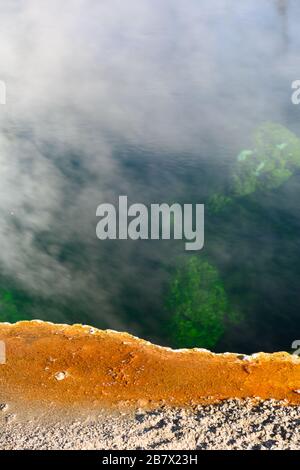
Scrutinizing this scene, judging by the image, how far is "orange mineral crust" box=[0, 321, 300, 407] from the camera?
4590 millimetres

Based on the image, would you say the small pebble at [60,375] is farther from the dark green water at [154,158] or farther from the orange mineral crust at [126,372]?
the dark green water at [154,158]

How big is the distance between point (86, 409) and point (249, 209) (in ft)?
15.7

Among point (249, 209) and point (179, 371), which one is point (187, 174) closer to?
point (249, 209)

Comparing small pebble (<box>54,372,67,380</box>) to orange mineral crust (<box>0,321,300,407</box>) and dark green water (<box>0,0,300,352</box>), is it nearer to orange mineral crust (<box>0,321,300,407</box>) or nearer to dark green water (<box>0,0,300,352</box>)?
orange mineral crust (<box>0,321,300,407</box>)

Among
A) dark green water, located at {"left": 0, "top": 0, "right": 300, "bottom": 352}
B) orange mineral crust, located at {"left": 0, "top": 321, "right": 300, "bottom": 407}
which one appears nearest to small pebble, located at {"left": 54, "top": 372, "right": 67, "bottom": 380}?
orange mineral crust, located at {"left": 0, "top": 321, "right": 300, "bottom": 407}

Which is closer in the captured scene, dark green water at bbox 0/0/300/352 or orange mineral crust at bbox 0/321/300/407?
orange mineral crust at bbox 0/321/300/407

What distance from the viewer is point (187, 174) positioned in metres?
9.20

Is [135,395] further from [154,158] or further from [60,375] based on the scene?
[154,158]

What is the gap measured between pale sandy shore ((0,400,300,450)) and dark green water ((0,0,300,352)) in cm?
139

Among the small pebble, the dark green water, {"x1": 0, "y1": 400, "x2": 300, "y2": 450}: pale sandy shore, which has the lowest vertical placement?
{"x1": 0, "y1": 400, "x2": 300, "y2": 450}: pale sandy shore

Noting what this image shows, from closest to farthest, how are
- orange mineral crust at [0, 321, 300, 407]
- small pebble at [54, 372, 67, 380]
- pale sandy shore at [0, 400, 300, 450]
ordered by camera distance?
pale sandy shore at [0, 400, 300, 450] → orange mineral crust at [0, 321, 300, 407] → small pebble at [54, 372, 67, 380]

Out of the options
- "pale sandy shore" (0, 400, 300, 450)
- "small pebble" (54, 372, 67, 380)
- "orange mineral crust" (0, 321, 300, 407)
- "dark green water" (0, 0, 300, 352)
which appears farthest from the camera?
"dark green water" (0, 0, 300, 352)

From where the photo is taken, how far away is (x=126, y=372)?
4820 millimetres
